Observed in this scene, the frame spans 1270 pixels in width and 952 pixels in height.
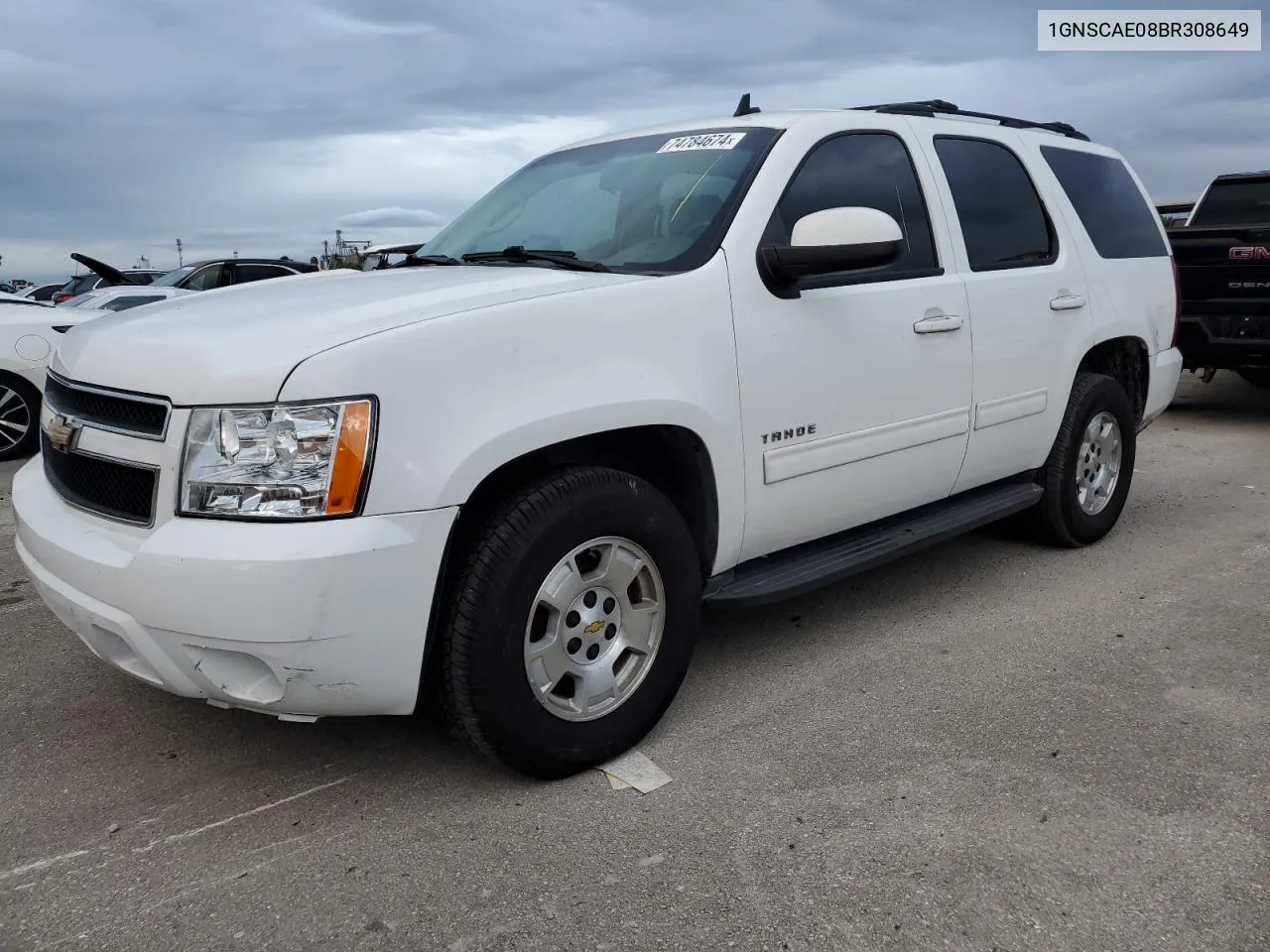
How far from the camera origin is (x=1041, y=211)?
448 cm

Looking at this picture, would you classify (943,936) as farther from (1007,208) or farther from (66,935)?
(1007,208)

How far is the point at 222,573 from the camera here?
7.54 feet

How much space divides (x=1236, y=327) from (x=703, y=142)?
20.2 ft

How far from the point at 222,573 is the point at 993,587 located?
10.7 ft

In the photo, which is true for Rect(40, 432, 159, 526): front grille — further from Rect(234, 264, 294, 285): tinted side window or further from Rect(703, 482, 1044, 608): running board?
Rect(234, 264, 294, 285): tinted side window

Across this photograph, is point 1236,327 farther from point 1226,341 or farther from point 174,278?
point 174,278

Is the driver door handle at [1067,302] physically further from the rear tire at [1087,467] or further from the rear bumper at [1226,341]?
the rear bumper at [1226,341]

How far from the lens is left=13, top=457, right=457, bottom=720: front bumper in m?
2.30

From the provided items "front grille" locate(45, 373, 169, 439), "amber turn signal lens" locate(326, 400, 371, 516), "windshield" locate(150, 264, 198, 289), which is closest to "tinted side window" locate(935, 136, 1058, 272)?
"amber turn signal lens" locate(326, 400, 371, 516)

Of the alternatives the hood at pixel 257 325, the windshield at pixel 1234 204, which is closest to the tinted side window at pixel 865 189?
the hood at pixel 257 325

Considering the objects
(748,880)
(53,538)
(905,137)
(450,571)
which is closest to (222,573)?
(450,571)

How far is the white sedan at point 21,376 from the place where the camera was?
771 centimetres

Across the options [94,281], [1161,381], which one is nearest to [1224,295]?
[1161,381]

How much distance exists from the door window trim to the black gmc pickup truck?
3.78 meters
